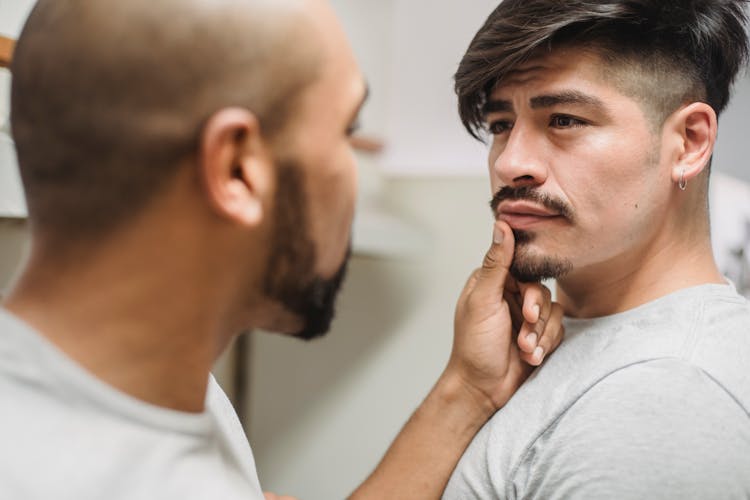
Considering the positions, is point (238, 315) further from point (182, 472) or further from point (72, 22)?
point (72, 22)

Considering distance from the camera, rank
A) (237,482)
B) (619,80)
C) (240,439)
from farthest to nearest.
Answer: (619,80), (240,439), (237,482)

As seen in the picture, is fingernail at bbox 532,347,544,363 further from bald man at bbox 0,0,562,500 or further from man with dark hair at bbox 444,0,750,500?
bald man at bbox 0,0,562,500

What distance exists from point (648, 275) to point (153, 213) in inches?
31.4

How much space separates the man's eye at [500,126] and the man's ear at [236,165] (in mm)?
621

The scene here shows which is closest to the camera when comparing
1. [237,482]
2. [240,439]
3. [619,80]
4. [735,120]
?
[237,482]

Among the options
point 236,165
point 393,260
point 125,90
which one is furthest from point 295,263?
point 393,260

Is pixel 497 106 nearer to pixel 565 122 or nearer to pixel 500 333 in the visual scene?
pixel 565 122

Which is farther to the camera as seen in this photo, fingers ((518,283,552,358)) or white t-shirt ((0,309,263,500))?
fingers ((518,283,552,358))

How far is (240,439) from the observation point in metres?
0.86

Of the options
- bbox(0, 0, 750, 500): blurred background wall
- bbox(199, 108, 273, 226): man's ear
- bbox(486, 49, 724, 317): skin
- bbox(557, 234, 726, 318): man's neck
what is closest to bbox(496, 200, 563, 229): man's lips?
bbox(486, 49, 724, 317): skin

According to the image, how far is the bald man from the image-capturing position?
57 centimetres

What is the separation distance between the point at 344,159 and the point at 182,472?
33 centimetres

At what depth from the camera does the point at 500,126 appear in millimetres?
1173

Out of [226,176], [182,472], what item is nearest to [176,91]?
[226,176]
